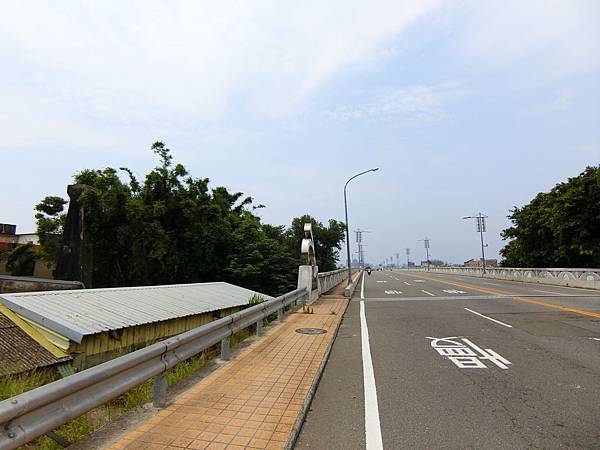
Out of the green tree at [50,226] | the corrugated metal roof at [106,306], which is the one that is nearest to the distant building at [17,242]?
the green tree at [50,226]

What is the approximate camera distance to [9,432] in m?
2.85

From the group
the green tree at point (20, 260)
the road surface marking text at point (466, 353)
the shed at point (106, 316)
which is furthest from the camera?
the green tree at point (20, 260)

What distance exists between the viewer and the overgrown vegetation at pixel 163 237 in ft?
79.0

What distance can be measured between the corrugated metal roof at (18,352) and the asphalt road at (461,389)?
4.75 meters

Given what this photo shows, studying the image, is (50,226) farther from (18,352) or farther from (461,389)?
(461,389)

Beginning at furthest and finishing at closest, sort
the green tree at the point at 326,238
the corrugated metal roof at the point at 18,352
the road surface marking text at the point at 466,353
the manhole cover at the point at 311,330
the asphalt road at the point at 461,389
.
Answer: the green tree at the point at 326,238, the manhole cover at the point at 311,330, the road surface marking text at the point at 466,353, the corrugated metal roof at the point at 18,352, the asphalt road at the point at 461,389

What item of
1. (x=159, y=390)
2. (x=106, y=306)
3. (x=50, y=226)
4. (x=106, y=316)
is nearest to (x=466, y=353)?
(x=159, y=390)

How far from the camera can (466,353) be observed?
26.2 feet

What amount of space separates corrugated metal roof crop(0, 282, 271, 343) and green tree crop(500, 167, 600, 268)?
31.3 m

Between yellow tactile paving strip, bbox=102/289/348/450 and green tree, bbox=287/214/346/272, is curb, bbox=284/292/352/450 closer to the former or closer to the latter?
yellow tactile paving strip, bbox=102/289/348/450

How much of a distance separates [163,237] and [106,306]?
1519 centimetres

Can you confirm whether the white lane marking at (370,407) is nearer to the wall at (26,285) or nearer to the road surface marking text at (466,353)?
the road surface marking text at (466,353)

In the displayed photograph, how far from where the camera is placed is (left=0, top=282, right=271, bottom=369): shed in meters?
7.55

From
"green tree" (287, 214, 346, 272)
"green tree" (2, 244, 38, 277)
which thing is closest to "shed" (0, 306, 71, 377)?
"green tree" (2, 244, 38, 277)
